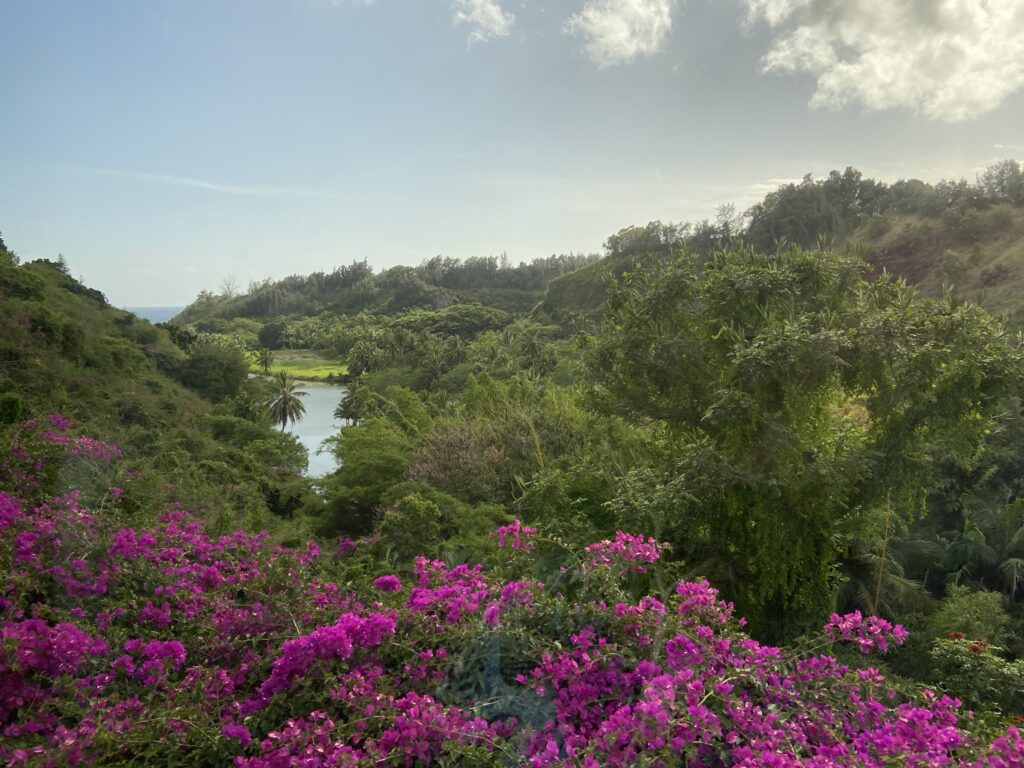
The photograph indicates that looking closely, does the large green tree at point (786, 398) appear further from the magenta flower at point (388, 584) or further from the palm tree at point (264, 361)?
the palm tree at point (264, 361)

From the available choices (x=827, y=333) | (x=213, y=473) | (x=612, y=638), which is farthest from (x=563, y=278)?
(x=612, y=638)

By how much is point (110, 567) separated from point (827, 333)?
6362mm

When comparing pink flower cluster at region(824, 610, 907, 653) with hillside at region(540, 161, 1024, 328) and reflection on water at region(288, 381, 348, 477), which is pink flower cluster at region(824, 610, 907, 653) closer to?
hillside at region(540, 161, 1024, 328)

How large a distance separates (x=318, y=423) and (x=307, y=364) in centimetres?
2397

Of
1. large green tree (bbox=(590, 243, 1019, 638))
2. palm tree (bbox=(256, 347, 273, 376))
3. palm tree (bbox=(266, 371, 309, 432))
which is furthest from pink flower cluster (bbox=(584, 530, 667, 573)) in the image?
palm tree (bbox=(256, 347, 273, 376))

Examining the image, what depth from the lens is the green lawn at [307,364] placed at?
54594 millimetres

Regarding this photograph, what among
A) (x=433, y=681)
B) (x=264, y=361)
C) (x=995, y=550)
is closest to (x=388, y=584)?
(x=433, y=681)

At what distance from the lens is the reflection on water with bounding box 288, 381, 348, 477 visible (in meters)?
29.4

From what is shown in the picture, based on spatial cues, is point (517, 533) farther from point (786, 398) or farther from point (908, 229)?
point (908, 229)

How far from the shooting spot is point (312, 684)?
7.89 feet

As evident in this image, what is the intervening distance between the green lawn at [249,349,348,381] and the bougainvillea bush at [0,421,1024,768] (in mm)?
50871

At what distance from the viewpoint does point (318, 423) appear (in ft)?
127

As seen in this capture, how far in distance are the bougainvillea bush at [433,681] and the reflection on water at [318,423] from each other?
2427 centimetres

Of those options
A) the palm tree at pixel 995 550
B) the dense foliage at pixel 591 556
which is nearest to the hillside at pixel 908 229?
the palm tree at pixel 995 550
